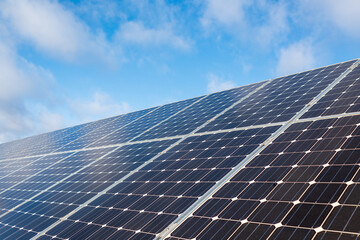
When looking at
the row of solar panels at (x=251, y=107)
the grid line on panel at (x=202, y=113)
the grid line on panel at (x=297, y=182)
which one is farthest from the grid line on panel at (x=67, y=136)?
the grid line on panel at (x=297, y=182)

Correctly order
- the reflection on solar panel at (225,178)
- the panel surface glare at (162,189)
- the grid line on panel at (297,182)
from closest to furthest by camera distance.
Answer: the grid line on panel at (297,182)
the reflection on solar panel at (225,178)
the panel surface glare at (162,189)

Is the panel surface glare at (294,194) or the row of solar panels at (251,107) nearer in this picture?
the panel surface glare at (294,194)

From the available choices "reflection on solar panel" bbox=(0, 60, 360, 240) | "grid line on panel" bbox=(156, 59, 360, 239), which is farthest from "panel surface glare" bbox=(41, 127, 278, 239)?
"grid line on panel" bbox=(156, 59, 360, 239)

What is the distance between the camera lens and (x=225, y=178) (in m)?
14.0

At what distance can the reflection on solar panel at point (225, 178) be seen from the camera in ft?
32.9

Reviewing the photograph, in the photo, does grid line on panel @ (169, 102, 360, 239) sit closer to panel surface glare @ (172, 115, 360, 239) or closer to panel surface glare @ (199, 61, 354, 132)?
panel surface glare @ (172, 115, 360, 239)

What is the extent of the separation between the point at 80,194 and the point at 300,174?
532 inches

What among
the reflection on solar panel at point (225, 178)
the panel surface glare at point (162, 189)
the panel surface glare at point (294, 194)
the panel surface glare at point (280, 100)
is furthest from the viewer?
the panel surface glare at point (280, 100)

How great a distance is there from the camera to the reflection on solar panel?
10031 millimetres

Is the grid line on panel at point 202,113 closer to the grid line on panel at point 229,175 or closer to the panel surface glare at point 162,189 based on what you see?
the panel surface glare at point 162,189

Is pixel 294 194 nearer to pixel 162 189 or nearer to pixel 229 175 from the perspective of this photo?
pixel 229 175

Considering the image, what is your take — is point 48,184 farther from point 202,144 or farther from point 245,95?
point 245,95

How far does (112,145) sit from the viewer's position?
2853 centimetres

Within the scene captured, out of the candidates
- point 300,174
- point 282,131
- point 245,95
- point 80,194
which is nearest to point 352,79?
point 282,131
